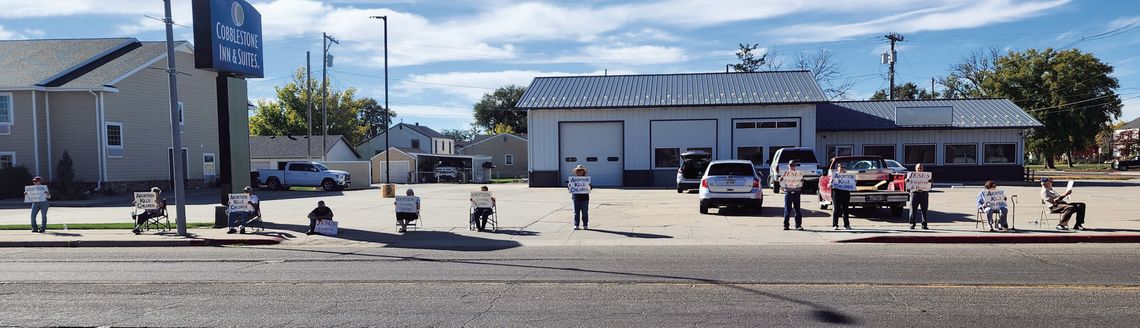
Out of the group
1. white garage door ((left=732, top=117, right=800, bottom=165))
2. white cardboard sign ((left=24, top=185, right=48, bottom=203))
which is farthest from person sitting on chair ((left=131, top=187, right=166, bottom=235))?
white garage door ((left=732, top=117, right=800, bottom=165))

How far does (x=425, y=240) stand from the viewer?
14141 millimetres

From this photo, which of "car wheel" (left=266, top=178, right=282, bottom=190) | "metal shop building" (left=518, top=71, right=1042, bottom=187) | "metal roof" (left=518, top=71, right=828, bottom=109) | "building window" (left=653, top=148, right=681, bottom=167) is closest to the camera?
"metal shop building" (left=518, top=71, right=1042, bottom=187)

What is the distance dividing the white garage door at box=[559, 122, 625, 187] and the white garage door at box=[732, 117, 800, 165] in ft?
19.5

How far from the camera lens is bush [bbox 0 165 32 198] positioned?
2808 centimetres

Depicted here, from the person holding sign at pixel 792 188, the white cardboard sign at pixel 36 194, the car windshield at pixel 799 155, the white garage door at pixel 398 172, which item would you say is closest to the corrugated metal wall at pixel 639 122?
the car windshield at pixel 799 155

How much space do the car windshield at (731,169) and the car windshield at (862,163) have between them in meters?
3.12

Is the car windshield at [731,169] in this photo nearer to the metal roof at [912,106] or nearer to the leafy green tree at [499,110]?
the metal roof at [912,106]

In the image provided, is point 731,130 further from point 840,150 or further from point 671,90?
point 840,150

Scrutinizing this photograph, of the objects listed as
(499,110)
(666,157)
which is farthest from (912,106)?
(499,110)

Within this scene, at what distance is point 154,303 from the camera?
754cm

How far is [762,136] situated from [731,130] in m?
1.54

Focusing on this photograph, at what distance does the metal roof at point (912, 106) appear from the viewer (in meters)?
36.7

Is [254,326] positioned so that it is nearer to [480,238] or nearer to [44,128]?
[480,238]

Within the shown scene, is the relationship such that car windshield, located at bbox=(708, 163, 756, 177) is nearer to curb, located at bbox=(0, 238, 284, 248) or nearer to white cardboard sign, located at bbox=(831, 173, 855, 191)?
white cardboard sign, located at bbox=(831, 173, 855, 191)
